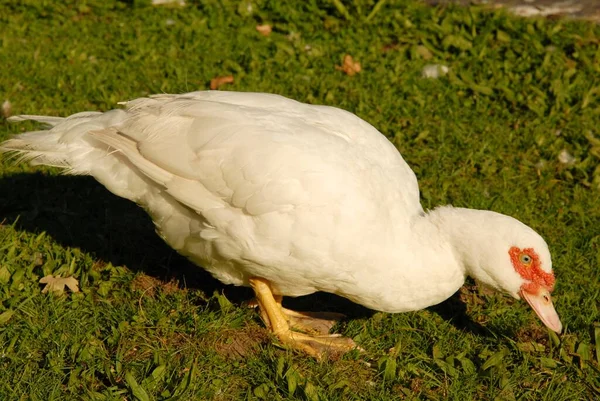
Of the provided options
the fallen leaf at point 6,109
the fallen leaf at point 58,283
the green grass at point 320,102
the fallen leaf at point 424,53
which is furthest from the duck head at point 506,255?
the fallen leaf at point 6,109

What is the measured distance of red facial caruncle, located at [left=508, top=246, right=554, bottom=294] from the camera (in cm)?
364

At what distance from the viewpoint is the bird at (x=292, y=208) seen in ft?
11.7

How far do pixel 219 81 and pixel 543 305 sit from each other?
10.8 ft

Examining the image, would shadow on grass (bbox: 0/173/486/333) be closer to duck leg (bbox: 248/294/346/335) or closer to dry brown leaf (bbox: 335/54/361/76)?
duck leg (bbox: 248/294/346/335)

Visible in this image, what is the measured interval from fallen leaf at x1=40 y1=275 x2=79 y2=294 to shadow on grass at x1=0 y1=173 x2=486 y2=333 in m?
0.32

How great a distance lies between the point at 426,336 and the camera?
4121mm

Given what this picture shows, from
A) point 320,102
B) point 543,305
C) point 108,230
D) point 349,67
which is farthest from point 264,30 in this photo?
point 543,305

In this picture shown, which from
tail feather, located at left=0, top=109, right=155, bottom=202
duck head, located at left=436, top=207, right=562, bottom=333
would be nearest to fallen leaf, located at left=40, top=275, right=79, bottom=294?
tail feather, located at left=0, top=109, right=155, bottom=202

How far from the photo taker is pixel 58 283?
13.4ft

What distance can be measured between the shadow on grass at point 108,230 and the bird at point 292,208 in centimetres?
44

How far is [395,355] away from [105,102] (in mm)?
3060

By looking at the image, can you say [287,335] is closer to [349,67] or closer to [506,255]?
[506,255]

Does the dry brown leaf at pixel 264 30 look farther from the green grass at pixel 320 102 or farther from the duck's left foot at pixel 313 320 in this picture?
the duck's left foot at pixel 313 320

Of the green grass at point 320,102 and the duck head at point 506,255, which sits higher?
the duck head at point 506,255
